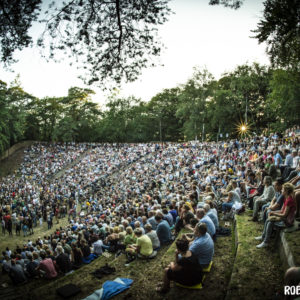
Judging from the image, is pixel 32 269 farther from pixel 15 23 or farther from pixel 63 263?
pixel 15 23

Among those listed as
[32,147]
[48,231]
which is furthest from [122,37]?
[32,147]

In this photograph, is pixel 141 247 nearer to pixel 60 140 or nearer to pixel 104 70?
pixel 104 70

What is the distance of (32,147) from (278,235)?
4106 centimetres

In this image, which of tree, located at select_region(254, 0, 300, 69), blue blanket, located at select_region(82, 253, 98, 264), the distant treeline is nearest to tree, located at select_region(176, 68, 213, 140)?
the distant treeline

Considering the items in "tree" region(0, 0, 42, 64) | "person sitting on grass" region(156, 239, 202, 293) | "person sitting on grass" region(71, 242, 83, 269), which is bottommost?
"person sitting on grass" region(71, 242, 83, 269)

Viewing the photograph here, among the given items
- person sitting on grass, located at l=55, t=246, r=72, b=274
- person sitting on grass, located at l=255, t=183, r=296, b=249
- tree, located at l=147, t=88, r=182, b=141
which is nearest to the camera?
person sitting on grass, located at l=255, t=183, r=296, b=249

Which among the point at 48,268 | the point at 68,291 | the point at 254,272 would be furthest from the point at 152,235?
the point at 48,268

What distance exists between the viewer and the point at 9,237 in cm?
1410

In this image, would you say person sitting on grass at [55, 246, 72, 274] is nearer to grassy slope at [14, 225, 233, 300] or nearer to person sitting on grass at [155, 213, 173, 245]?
grassy slope at [14, 225, 233, 300]

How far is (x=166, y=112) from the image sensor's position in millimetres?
47969

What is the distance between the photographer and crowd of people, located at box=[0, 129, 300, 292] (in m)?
5.22

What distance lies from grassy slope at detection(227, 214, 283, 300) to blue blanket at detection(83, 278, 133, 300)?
6.96 feet

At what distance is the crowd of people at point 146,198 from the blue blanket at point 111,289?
94 cm

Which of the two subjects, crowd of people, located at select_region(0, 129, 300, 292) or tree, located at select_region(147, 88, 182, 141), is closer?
crowd of people, located at select_region(0, 129, 300, 292)
